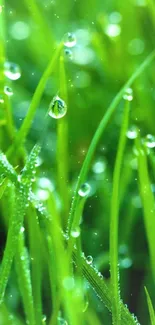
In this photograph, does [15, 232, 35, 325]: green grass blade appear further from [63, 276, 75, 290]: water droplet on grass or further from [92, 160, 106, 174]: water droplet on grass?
[92, 160, 106, 174]: water droplet on grass

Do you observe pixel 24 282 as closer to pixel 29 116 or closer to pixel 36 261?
pixel 36 261

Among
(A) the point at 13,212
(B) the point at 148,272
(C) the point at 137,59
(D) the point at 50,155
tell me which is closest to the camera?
(A) the point at 13,212

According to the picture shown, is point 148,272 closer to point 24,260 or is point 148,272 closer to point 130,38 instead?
point 24,260

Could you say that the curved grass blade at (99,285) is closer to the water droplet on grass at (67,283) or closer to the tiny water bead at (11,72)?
the water droplet on grass at (67,283)

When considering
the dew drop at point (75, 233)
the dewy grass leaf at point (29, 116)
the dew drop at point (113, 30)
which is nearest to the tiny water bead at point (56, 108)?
the dewy grass leaf at point (29, 116)

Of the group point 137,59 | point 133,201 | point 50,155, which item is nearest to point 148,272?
point 133,201

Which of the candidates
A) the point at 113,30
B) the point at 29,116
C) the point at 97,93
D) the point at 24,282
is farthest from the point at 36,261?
the point at 113,30

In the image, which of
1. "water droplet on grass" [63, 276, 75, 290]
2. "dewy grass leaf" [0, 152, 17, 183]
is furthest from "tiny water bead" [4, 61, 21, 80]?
"water droplet on grass" [63, 276, 75, 290]

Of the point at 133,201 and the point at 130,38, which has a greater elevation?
the point at 130,38
